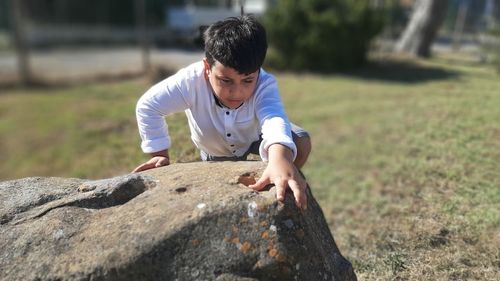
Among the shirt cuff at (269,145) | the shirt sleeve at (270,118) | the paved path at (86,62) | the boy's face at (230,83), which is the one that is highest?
the boy's face at (230,83)

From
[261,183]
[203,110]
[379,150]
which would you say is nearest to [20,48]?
[379,150]

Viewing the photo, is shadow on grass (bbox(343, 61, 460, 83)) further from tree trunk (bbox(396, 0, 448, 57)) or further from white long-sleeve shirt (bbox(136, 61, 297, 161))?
white long-sleeve shirt (bbox(136, 61, 297, 161))

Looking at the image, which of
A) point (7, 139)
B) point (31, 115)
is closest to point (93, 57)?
point (31, 115)

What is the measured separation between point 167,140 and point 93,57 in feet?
49.4

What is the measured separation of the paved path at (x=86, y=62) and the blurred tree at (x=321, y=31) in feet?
7.85

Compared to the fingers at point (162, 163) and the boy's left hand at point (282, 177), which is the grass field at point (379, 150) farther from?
the boy's left hand at point (282, 177)

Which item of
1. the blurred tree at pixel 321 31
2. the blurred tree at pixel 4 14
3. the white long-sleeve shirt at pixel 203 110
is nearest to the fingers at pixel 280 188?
the white long-sleeve shirt at pixel 203 110

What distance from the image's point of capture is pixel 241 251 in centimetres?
218

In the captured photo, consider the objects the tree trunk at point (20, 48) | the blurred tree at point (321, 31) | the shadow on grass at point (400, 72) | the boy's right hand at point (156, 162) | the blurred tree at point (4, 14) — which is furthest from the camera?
the blurred tree at point (4, 14)

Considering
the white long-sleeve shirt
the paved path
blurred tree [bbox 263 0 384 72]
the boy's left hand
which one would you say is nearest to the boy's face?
the white long-sleeve shirt

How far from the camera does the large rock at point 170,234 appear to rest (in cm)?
216

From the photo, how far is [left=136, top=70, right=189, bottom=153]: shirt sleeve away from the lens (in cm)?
304

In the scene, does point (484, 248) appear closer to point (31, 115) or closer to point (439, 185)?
point (439, 185)

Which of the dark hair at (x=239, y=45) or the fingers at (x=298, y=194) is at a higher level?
the dark hair at (x=239, y=45)
